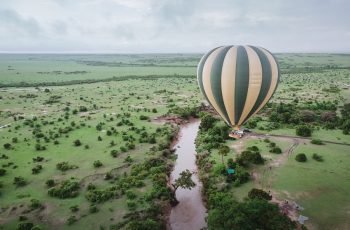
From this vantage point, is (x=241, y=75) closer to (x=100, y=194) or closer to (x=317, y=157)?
(x=317, y=157)

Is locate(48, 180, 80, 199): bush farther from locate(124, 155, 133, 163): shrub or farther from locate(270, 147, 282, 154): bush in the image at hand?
locate(270, 147, 282, 154): bush

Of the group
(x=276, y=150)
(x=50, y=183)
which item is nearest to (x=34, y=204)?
(x=50, y=183)

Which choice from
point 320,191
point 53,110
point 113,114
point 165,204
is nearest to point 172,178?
point 165,204

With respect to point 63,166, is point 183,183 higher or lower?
higher

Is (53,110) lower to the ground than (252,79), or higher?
lower

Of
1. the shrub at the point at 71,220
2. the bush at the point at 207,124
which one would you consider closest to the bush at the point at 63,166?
the shrub at the point at 71,220

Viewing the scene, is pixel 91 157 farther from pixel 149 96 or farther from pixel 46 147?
pixel 149 96

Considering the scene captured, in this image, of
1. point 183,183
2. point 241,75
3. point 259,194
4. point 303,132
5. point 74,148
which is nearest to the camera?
point 259,194

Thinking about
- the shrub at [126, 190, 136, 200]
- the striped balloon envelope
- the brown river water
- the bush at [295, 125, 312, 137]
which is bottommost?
the brown river water

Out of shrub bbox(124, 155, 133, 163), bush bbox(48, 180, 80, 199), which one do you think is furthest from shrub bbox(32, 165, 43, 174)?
shrub bbox(124, 155, 133, 163)
